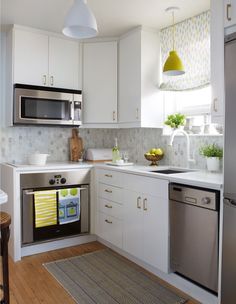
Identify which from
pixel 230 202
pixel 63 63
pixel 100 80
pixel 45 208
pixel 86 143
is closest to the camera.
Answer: pixel 230 202

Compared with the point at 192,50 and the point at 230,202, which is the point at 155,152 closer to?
the point at 192,50

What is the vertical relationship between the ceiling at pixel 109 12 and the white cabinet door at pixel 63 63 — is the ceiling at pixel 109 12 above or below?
above

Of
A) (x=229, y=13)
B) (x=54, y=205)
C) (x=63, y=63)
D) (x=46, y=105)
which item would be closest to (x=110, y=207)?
(x=54, y=205)

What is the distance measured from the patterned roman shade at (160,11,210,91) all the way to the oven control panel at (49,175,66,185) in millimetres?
1446

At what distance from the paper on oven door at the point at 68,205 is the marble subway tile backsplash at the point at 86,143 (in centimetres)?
68

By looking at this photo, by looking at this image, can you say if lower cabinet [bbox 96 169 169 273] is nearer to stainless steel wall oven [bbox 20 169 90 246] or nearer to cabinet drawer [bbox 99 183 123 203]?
cabinet drawer [bbox 99 183 123 203]

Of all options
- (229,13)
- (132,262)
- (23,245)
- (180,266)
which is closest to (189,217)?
(180,266)

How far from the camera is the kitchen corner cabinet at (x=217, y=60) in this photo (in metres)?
2.10

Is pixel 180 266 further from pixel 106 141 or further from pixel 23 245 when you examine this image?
pixel 106 141

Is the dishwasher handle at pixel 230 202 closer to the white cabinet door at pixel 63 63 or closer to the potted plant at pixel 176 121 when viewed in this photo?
the potted plant at pixel 176 121

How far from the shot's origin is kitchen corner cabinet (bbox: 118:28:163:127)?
3189 millimetres

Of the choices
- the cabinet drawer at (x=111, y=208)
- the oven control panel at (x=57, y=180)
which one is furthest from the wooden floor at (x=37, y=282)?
the oven control panel at (x=57, y=180)

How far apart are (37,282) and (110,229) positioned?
90cm

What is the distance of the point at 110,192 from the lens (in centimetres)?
311
